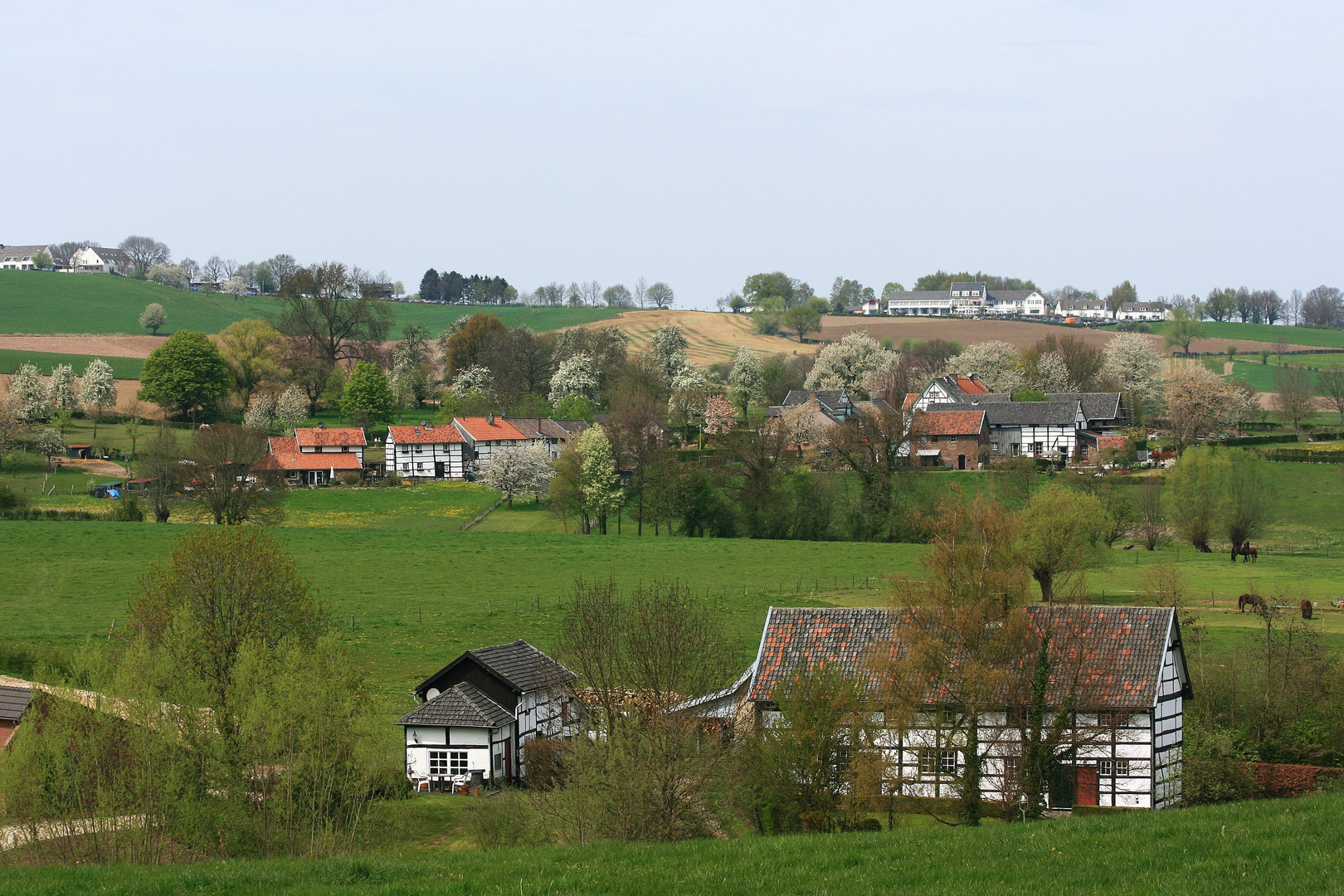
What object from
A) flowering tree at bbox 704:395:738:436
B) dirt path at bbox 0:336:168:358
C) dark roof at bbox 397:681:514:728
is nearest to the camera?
dark roof at bbox 397:681:514:728

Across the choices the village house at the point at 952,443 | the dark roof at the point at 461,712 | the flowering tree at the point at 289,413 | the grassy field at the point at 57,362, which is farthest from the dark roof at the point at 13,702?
the grassy field at the point at 57,362

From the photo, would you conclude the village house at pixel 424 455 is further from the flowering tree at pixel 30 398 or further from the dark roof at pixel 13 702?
the dark roof at pixel 13 702

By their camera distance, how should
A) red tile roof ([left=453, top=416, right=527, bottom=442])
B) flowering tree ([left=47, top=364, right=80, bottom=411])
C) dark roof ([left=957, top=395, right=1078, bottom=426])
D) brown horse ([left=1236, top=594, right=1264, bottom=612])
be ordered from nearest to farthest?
brown horse ([left=1236, top=594, right=1264, bottom=612]) → dark roof ([left=957, top=395, right=1078, bottom=426]) → red tile roof ([left=453, top=416, right=527, bottom=442]) → flowering tree ([left=47, top=364, right=80, bottom=411])

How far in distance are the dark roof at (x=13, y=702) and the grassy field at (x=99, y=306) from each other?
129146mm

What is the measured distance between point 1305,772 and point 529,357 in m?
105

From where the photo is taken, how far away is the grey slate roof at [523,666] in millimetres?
31727

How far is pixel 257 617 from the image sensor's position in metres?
28.4

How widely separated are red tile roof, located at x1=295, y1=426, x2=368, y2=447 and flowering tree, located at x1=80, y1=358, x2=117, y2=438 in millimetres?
18688

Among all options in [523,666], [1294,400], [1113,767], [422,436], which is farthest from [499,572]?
[1294,400]

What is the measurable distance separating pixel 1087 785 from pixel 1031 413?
74.8 meters

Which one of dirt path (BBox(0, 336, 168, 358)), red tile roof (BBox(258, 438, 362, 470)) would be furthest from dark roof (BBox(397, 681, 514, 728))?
dirt path (BBox(0, 336, 168, 358))

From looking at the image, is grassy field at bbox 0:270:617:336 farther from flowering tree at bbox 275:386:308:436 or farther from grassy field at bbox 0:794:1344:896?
grassy field at bbox 0:794:1344:896

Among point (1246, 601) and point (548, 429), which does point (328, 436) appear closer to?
point (548, 429)

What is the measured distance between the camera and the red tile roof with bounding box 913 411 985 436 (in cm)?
9431
